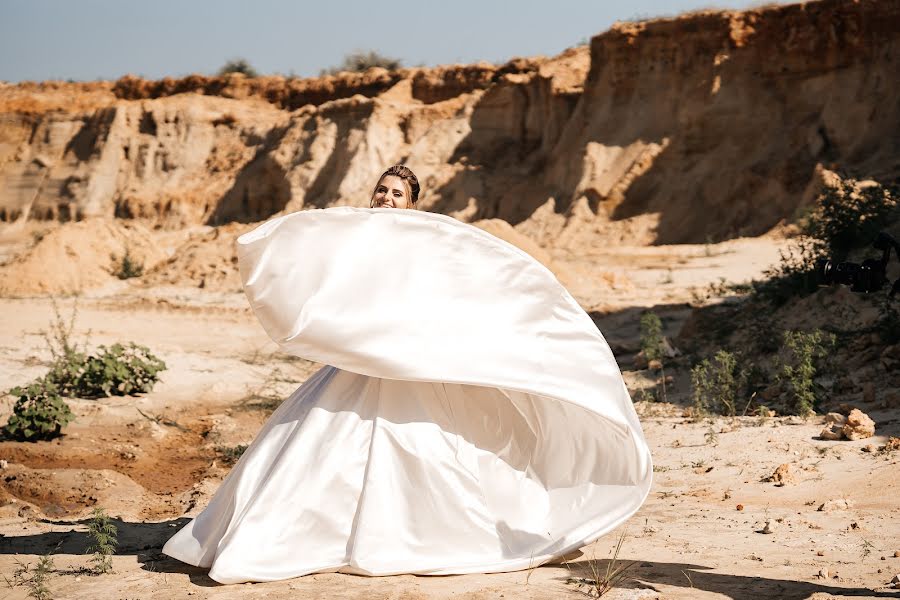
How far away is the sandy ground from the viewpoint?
12.5 ft

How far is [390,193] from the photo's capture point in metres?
4.70

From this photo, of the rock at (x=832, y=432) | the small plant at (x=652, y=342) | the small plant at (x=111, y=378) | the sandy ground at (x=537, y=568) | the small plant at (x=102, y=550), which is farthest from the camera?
the small plant at (x=652, y=342)

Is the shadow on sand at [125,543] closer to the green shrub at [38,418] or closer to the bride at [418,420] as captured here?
the bride at [418,420]

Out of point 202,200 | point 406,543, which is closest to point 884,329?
point 406,543

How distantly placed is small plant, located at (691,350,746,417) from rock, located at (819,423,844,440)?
0.94 m

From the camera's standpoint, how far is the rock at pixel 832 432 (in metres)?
6.14

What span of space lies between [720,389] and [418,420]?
457 cm

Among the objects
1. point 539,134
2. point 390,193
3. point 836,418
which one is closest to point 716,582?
point 390,193

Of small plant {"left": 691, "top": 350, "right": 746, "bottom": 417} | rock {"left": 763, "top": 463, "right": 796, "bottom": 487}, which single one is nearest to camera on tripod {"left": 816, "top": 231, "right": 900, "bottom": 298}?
rock {"left": 763, "top": 463, "right": 796, "bottom": 487}

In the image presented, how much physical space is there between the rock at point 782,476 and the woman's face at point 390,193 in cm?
256

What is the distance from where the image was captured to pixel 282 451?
157 inches

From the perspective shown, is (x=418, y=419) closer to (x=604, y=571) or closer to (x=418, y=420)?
(x=418, y=420)

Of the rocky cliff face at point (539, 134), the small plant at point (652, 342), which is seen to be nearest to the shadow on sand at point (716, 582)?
the small plant at point (652, 342)

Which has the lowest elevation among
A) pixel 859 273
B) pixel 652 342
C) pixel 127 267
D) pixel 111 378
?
pixel 127 267
